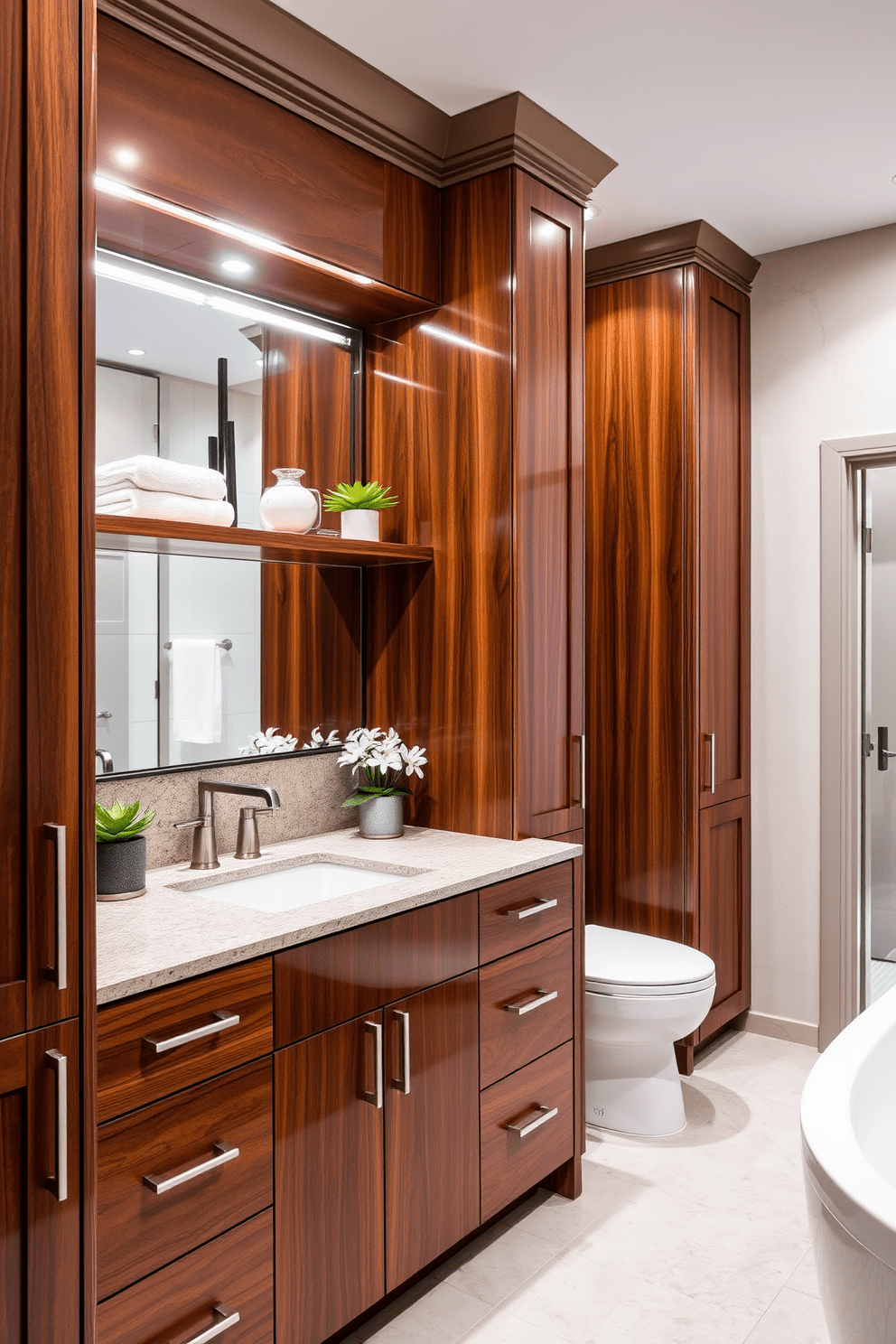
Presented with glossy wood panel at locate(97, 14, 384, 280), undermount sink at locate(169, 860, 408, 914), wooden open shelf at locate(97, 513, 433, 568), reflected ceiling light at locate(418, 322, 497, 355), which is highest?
glossy wood panel at locate(97, 14, 384, 280)

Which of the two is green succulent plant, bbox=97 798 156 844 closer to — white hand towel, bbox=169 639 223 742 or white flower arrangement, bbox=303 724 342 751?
white hand towel, bbox=169 639 223 742

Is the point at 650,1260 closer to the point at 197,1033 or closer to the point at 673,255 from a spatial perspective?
the point at 197,1033

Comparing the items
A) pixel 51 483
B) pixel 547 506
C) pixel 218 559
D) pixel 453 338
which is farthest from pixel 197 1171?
pixel 453 338

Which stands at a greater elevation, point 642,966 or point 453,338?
point 453,338

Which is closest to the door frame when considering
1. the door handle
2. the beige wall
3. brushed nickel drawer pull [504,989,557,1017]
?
the beige wall

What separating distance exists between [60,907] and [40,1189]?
0.33 meters

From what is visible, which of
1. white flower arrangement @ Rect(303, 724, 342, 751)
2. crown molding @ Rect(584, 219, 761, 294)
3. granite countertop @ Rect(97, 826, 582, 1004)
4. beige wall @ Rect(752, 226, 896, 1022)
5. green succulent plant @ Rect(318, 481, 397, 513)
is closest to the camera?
granite countertop @ Rect(97, 826, 582, 1004)

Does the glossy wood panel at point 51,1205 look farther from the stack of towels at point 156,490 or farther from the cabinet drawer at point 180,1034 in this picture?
the stack of towels at point 156,490

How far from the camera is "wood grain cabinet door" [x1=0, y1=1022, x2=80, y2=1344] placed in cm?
117

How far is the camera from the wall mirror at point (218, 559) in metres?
2.08

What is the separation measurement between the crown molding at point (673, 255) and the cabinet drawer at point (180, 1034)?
2515 millimetres

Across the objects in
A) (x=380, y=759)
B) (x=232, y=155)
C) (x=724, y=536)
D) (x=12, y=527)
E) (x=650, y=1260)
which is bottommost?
(x=650, y=1260)

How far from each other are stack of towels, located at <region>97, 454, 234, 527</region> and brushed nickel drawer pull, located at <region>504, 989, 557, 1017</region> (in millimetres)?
1207

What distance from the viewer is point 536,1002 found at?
88.0 inches
